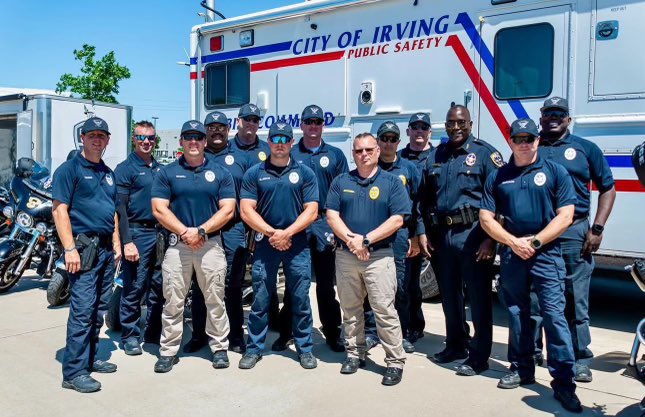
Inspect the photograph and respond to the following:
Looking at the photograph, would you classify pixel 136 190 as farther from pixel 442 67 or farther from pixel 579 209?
pixel 579 209

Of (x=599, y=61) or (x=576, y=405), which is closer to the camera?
(x=576, y=405)

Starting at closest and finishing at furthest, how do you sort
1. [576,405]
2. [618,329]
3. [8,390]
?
[576,405], [8,390], [618,329]

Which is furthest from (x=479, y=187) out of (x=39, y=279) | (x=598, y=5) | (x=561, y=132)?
(x=39, y=279)

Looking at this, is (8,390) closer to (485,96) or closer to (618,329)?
(485,96)

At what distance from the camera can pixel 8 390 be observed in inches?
168

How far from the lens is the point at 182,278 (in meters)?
4.70

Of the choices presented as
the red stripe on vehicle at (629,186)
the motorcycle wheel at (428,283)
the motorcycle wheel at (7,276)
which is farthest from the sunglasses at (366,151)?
the motorcycle wheel at (7,276)

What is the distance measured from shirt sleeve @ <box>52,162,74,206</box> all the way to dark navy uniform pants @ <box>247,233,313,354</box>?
1374 millimetres

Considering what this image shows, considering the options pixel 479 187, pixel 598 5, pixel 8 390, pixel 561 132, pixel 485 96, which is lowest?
pixel 8 390

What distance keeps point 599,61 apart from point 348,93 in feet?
8.36

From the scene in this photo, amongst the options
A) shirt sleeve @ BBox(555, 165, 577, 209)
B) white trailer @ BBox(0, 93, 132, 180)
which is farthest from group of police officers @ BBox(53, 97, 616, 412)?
white trailer @ BBox(0, 93, 132, 180)

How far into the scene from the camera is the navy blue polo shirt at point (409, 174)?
491cm

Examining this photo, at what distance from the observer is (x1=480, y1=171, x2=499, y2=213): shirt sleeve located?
425 cm

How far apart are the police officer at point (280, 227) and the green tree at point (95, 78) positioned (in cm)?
1685
